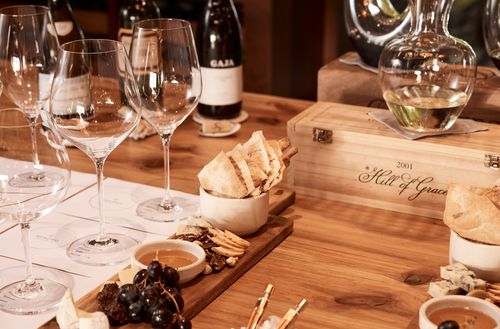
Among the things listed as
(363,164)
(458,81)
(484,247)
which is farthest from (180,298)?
(458,81)

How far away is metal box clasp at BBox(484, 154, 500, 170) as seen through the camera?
1.21 meters

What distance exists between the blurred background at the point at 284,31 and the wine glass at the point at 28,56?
6.65 ft

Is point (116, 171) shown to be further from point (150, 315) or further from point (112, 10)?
point (112, 10)

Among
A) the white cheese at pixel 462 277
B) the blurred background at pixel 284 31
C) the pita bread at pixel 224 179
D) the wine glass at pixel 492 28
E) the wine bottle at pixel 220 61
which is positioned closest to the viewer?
the white cheese at pixel 462 277

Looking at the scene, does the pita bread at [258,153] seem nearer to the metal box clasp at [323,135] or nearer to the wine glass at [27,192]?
the metal box clasp at [323,135]

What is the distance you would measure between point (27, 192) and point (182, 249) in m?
0.21

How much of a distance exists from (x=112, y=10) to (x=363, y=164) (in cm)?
240

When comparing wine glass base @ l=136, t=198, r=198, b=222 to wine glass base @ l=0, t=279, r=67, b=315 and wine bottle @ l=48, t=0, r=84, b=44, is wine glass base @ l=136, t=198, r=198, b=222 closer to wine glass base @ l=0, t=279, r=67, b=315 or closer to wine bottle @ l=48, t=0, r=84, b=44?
wine glass base @ l=0, t=279, r=67, b=315

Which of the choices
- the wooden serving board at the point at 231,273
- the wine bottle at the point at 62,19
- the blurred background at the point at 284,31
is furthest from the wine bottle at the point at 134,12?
the blurred background at the point at 284,31

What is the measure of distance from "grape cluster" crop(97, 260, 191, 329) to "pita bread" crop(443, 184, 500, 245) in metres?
0.36

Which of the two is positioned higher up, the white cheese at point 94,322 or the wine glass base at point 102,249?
the white cheese at point 94,322

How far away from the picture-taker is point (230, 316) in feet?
3.19

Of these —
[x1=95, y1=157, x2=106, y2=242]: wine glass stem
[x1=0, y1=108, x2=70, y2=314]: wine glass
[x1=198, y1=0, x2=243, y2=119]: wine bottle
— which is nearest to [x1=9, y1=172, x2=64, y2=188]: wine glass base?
[x1=0, y1=108, x2=70, y2=314]: wine glass

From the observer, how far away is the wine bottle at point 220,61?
66.7 inches
